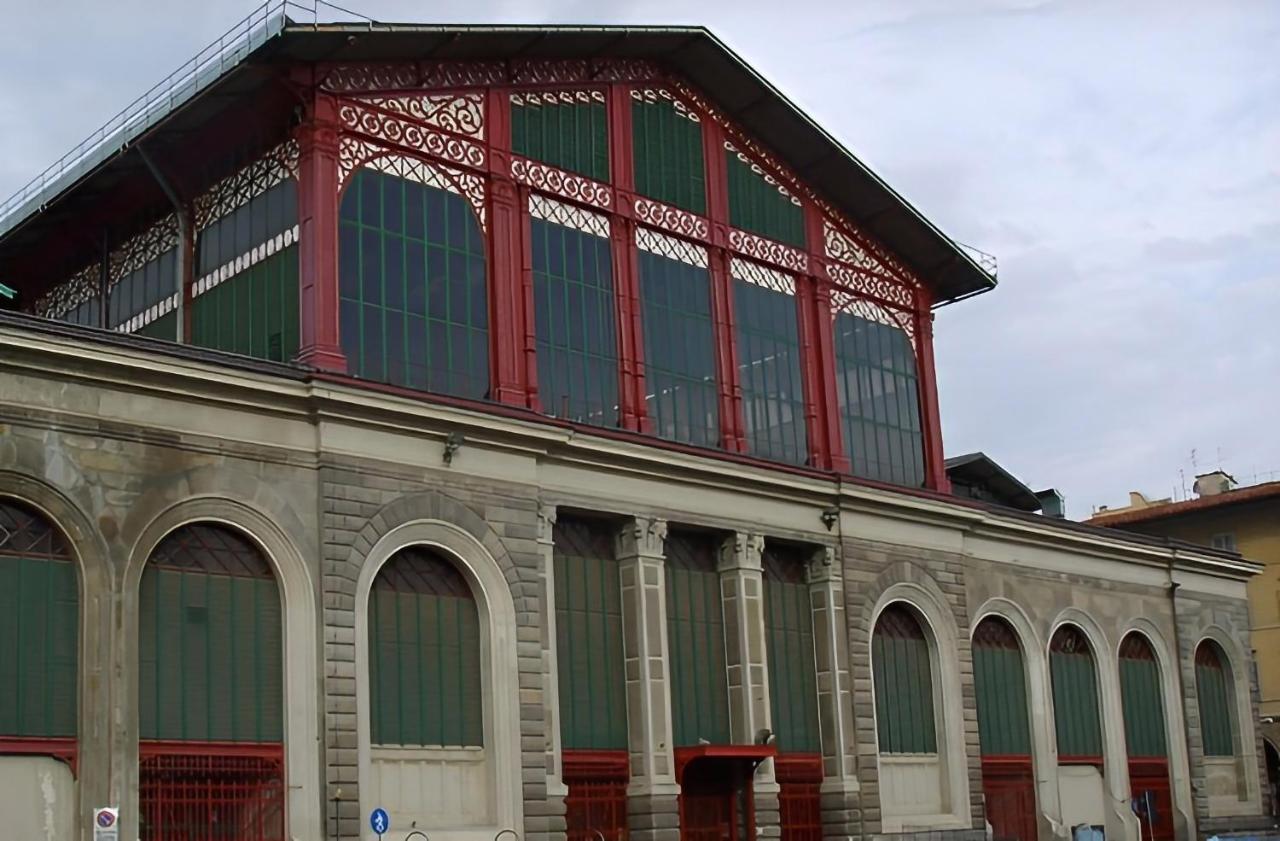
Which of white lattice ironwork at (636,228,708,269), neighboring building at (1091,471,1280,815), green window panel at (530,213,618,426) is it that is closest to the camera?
green window panel at (530,213,618,426)

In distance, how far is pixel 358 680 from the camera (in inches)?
1345

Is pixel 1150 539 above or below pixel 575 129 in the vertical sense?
below

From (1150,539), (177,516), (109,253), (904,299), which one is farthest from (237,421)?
(1150,539)

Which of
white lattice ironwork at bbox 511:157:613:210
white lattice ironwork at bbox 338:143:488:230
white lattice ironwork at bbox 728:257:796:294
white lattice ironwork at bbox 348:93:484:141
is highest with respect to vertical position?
white lattice ironwork at bbox 348:93:484:141

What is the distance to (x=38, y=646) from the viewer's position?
30.2 m

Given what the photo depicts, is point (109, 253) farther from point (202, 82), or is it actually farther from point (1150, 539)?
point (1150, 539)

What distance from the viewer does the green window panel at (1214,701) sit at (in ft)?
197

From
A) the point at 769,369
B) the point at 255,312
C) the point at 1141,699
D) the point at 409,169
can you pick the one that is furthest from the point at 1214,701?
the point at 255,312

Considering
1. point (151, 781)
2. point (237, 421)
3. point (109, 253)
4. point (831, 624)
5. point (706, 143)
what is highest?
point (706, 143)

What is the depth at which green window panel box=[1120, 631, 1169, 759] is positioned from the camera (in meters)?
56.6

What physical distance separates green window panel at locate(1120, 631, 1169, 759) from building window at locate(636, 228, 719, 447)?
67.0ft

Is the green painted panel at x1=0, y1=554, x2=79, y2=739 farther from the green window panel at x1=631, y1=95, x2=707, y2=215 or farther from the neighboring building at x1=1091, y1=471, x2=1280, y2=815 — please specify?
the neighboring building at x1=1091, y1=471, x2=1280, y2=815

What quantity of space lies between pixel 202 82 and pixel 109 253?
7.84 metres

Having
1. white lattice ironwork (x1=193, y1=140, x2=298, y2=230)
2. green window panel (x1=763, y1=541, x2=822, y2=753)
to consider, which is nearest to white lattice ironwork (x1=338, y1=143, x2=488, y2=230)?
white lattice ironwork (x1=193, y1=140, x2=298, y2=230)
